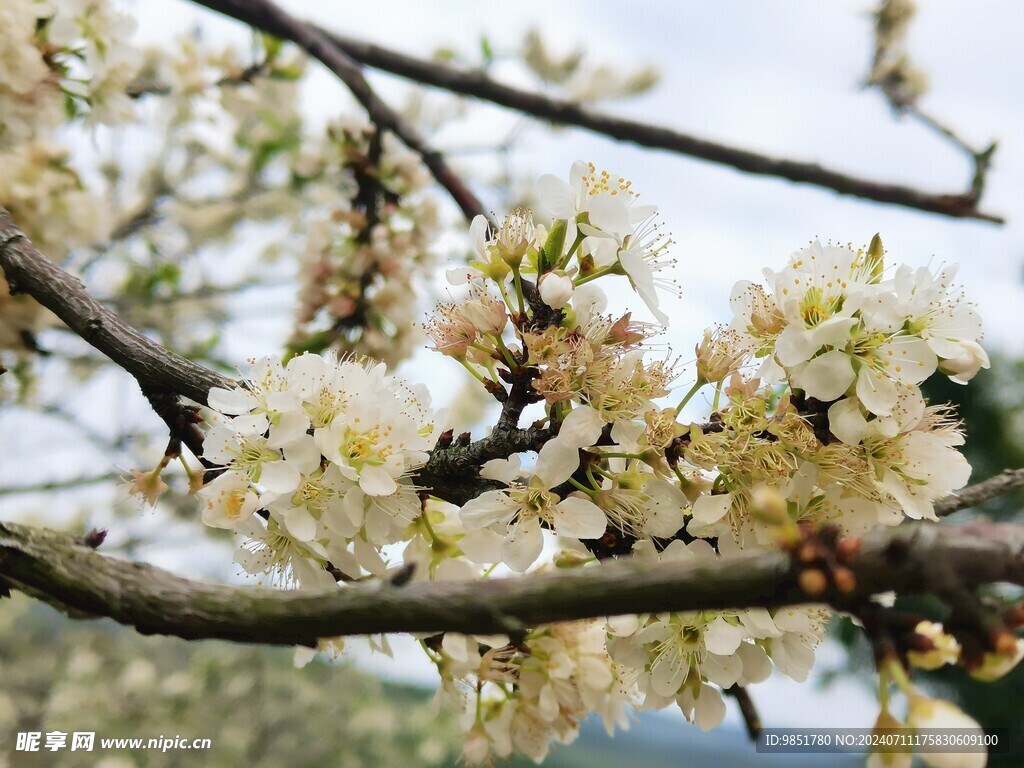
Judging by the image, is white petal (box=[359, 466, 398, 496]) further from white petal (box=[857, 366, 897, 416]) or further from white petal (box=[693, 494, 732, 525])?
white petal (box=[857, 366, 897, 416])

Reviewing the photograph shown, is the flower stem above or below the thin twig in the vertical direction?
above

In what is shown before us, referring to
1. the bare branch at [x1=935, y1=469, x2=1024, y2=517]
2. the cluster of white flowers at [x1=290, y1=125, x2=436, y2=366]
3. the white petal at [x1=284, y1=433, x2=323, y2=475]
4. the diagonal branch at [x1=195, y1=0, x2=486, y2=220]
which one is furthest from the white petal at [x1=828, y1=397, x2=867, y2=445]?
the cluster of white flowers at [x1=290, y1=125, x2=436, y2=366]

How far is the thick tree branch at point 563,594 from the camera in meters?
0.33

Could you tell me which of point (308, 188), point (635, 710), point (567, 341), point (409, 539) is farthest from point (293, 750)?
point (567, 341)

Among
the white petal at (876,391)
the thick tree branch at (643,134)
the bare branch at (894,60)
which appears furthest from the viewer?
the bare branch at (894,60)

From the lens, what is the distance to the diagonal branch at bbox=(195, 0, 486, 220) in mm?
1188

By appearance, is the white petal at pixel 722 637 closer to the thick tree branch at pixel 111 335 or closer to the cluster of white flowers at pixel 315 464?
the cluster of white flowers at pixel 315 464

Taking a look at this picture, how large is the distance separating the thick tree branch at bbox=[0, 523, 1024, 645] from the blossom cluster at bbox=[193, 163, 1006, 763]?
0.19 metres

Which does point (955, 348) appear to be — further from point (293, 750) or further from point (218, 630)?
point (293, 750)

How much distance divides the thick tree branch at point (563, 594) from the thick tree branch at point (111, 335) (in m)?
0.29

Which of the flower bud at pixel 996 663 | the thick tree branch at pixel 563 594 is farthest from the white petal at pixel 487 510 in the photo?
the flower bud at pixel 996 663

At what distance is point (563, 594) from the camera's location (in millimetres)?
336

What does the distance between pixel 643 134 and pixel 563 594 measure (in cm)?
118

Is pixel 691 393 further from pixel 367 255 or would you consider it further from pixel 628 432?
pixel 367 255
